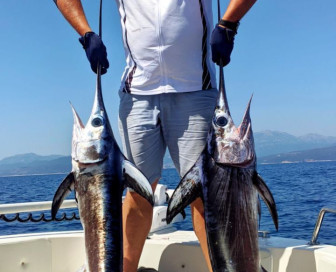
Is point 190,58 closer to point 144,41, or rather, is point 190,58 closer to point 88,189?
point 144,41

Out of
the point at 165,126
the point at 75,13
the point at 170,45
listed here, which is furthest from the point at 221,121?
the point at 75,13

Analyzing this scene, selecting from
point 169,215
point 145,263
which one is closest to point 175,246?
point 145,263

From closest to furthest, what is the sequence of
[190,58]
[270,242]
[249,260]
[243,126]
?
[249,260] → [243,126] → [190,58] → [270,242]

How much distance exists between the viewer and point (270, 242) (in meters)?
3.30

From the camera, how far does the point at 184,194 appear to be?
6.89 feet

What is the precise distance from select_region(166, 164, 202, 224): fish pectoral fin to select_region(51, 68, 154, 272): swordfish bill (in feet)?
0.41

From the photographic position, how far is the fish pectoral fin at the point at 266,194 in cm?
206

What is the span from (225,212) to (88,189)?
28.3 inches

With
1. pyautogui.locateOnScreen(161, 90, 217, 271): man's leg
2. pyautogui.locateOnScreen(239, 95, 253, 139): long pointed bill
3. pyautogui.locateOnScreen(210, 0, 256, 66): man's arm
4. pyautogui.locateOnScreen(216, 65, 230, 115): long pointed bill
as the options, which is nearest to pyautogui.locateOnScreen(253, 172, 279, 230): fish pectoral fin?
pyautogui.locateOnScreen(239, 95, 253, 139): long pointed bill

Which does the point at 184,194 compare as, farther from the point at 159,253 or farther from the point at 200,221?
the point at 159,253

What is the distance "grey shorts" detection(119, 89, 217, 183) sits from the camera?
2521 millimetres

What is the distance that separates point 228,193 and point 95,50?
115 cm

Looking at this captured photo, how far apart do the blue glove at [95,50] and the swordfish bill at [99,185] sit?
0.78 feet

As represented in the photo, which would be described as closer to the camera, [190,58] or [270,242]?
[190,58]
